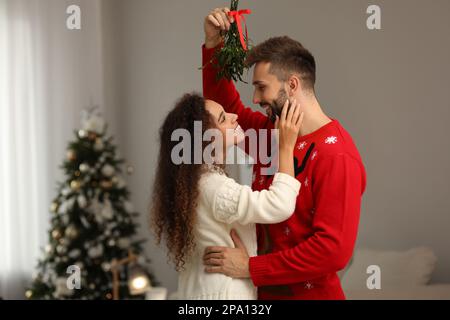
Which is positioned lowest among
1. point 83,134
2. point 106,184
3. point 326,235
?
point 106,184

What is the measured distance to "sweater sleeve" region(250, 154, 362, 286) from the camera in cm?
180

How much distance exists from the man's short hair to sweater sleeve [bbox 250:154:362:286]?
32 centimetres

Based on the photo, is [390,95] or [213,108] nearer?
[213,108]

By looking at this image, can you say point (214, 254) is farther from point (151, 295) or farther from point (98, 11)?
point (98, 11)

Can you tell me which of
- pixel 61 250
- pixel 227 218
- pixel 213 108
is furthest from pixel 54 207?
pixel 227 218

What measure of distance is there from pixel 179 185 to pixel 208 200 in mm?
98

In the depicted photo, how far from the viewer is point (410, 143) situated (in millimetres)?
4500

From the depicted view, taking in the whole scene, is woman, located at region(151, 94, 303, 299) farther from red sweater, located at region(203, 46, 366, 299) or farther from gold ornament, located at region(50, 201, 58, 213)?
gold ornament, located at region(50, 201, 58, 213)

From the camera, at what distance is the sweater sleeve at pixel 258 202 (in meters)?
1.75

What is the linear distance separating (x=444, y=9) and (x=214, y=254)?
10.5ft

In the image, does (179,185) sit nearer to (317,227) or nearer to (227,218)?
(227,218)

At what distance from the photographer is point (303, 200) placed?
1910 millimetres

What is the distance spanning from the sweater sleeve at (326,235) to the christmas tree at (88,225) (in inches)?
125
